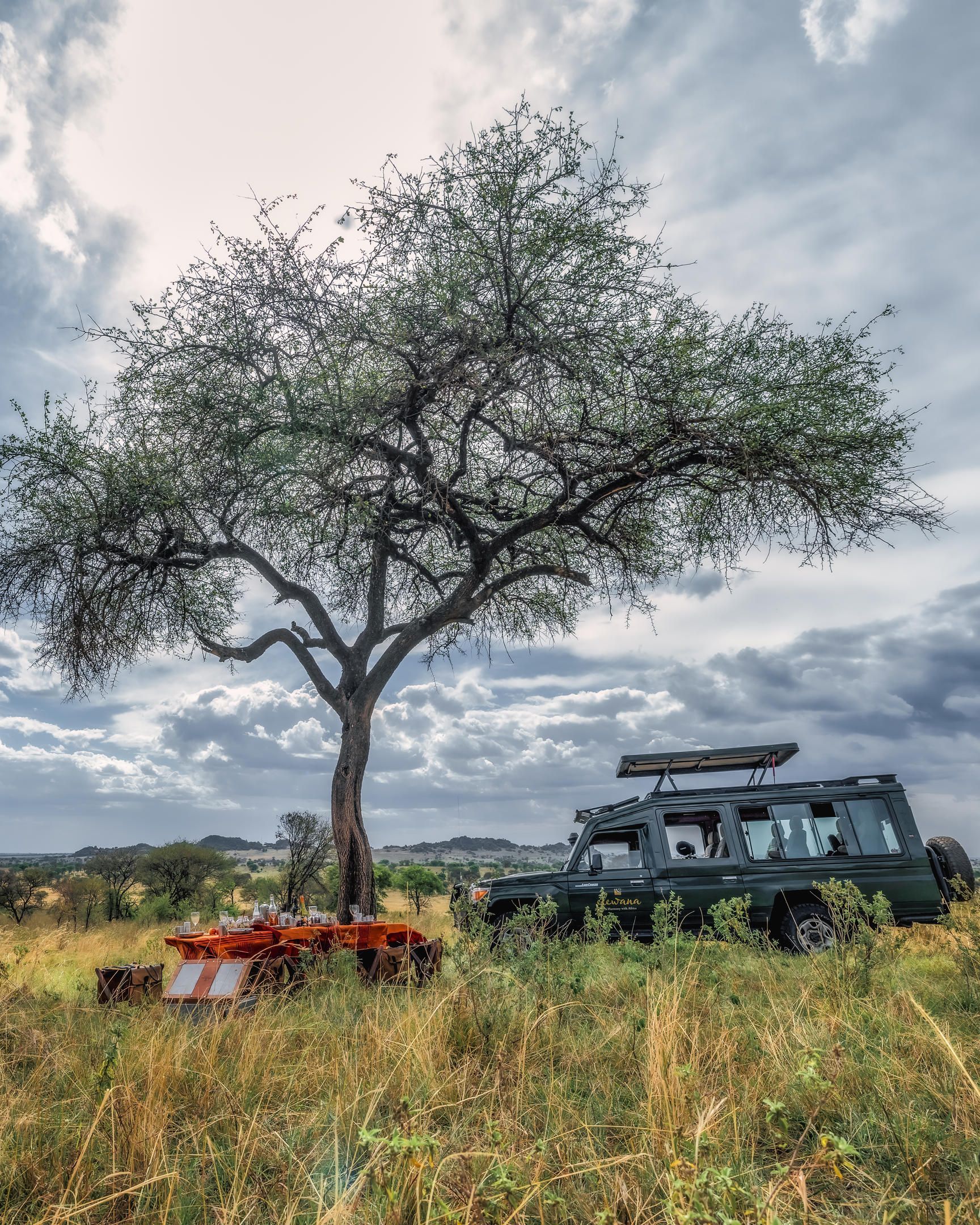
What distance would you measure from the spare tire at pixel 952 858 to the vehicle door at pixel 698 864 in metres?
2.94

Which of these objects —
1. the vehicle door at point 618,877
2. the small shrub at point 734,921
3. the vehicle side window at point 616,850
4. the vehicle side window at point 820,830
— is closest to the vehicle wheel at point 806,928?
the vehicle side window at point 820,830

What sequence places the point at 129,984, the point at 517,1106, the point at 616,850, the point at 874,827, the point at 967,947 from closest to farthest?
1. the point at 517,1106
2. the point at 967,947
3. the point at 129,984
4. the point at 874,827
5. the point at 616,850

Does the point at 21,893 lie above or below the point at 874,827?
above

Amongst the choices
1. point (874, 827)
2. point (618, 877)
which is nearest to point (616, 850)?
point (618, 877)

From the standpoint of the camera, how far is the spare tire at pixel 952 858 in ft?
36.2

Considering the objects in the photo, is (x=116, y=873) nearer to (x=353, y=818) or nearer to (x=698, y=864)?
(x=353, y=818)

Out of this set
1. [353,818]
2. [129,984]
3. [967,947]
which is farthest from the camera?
[353,818]

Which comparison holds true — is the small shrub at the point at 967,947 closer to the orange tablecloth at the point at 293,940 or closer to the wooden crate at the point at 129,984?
the orange tablecloth at the point at 293,940

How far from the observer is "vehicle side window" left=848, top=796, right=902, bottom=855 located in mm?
11086

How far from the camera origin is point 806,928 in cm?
1078

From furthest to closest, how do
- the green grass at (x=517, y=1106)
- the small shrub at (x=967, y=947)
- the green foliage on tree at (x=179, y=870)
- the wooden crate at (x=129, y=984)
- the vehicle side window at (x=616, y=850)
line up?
the green foliage on tree at (x=179, y=870) < the vehicle side window at (x=616, y=850) < the wooden crate at (x=129, y=984) < the small shrub at (x=967, y=947) < the green grass at (x=517, y=1106)

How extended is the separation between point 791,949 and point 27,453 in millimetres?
14744

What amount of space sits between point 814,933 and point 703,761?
2953 millimetres

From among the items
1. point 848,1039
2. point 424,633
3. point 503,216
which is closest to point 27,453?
point 424,633
